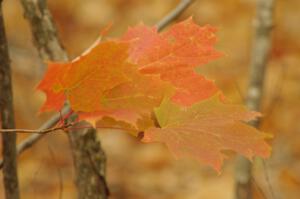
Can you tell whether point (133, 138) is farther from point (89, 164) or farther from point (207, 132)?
point (207, 132)

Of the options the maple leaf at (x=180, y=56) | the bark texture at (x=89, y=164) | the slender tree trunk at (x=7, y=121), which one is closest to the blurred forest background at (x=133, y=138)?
the bark texture at (x=89, y=164)

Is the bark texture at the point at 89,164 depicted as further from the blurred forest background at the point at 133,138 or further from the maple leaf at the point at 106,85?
the blurred forest background at the point at 133,138

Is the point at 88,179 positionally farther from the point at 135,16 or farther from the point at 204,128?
the point at 135,16

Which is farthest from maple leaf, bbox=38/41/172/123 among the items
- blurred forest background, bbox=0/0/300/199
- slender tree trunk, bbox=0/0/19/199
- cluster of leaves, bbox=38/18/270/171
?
blurred forest background, bbox=0/0/300/199

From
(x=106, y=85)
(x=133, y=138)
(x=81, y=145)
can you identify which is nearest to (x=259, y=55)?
(x=81, y=145)

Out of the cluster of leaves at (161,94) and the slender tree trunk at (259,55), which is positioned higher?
the slender tree trunk at (259,55)

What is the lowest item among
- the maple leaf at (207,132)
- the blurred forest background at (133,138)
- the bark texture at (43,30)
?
the maple leaf at (207,132)
